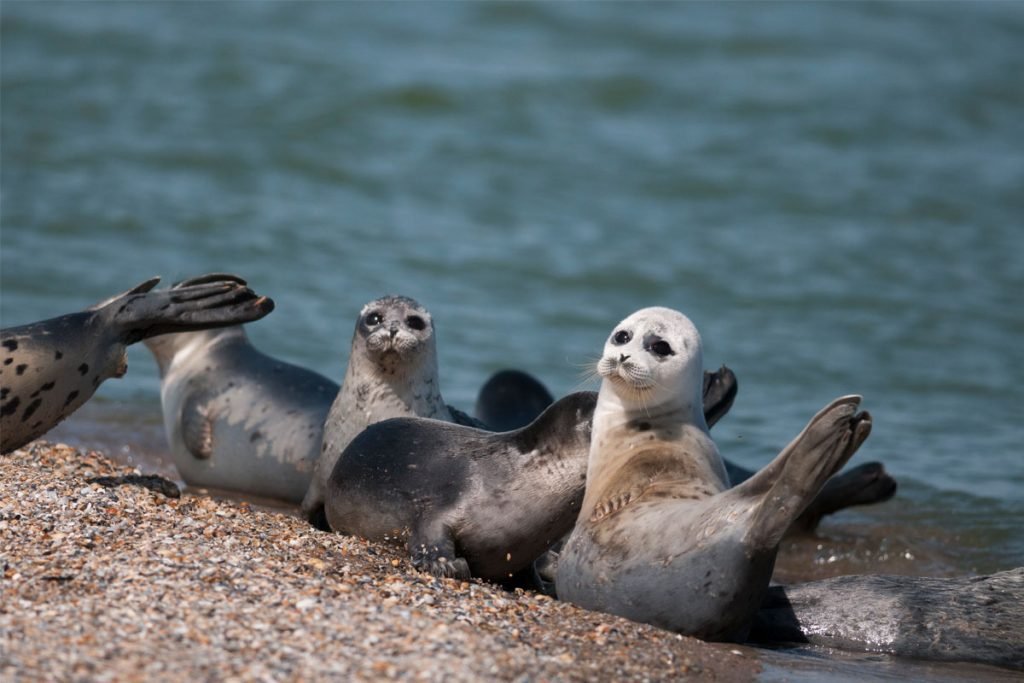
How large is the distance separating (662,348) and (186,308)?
1689mm

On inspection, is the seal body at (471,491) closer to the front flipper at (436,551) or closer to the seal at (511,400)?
the front flipper at (436,551)

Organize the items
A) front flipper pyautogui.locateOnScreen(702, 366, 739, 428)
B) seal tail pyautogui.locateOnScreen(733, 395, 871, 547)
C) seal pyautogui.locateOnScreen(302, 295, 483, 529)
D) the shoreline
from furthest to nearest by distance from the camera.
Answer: front flipper pyautogui.locateOnScreen(702, 366, 739, 428)
seal pyautogui.locateOnScreen(302, 295, 483, 529)
seal tail pyautogui.locateOnScreen(733, 395, 871, 547)
the shoreline

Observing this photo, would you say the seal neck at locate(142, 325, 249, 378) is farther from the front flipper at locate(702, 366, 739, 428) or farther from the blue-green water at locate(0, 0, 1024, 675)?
the front flipper at locate(702, 366, 739, 428)

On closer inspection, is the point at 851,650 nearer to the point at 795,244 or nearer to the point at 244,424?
the point at 244,424

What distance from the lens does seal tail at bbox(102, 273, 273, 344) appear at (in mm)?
5461

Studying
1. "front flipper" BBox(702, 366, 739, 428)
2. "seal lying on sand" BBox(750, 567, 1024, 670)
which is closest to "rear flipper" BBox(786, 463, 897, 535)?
"front flipper" BBox(702, 366, 739, 428)

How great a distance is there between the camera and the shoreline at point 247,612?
3525 mm

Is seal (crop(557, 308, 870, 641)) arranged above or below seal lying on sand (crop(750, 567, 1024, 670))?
above

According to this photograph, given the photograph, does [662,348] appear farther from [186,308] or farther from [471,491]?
[186,308]

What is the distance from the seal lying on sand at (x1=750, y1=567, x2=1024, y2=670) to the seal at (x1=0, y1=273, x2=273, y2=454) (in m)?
2.07

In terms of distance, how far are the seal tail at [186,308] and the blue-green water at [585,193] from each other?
2414 millimetres

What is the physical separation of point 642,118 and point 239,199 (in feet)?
17.1

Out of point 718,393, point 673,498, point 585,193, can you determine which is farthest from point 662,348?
point 585,193

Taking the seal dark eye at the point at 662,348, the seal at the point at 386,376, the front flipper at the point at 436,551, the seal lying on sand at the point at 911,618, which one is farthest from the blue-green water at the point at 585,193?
the front flipper at the point at 436,551
